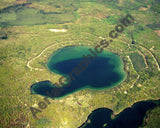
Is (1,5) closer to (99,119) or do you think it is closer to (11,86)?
(11,86)

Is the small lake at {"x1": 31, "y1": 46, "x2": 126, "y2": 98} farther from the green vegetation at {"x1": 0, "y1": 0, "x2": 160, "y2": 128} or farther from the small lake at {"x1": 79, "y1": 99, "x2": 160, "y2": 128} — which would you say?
the small lake at {"x1": 79, "y1": 99, "x2": 160, "y2": 128}

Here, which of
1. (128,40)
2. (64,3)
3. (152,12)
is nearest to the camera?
(128,40)

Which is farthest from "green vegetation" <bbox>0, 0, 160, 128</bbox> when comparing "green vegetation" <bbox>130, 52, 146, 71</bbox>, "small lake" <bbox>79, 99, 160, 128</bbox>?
"small lake" <bbox>79, 99, 160, 128</bbox>

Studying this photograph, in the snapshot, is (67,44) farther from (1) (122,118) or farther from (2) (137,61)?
(1) (122,118)

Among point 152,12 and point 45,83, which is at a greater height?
point 152,12

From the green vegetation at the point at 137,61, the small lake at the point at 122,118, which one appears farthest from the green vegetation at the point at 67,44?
the small lake at the point at 122,118

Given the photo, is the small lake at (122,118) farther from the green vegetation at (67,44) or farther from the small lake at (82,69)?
the small lake at (82,69)

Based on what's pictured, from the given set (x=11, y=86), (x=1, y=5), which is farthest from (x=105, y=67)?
(x=1, y=5)
